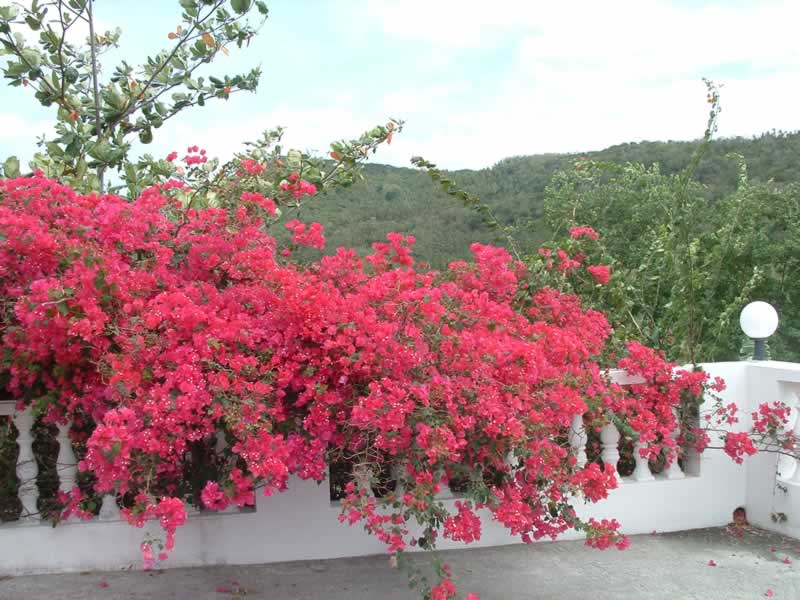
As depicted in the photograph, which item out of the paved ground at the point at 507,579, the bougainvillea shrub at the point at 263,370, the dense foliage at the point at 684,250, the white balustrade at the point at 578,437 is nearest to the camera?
the bougainvillea shrub at the point at 263,370

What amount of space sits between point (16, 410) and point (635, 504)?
332 cm

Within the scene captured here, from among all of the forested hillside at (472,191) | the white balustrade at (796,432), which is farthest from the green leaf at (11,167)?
the forested hillside at (472,191)

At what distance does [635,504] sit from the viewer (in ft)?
14.0

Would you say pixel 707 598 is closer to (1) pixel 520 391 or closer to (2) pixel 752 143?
(1) pixel 520 391

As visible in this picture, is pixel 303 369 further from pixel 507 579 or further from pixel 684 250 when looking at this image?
pixel 684 250

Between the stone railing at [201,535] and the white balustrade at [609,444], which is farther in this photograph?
the white balustrade at [609,444]

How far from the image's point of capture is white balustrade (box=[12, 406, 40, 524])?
3.69 m

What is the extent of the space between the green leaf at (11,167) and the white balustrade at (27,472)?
1940 mm

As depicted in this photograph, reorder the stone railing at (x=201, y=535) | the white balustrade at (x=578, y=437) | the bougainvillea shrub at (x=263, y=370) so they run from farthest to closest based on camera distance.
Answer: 1. the white balustrade at (x=578, y=437)
2. the stone railing at (x=201, y=535)
3. the bougainvillea shrub at (x=263, y=370)

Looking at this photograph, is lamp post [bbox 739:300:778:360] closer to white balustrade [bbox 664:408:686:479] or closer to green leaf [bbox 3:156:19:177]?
white balustrade [bbox 664:408:686:479]

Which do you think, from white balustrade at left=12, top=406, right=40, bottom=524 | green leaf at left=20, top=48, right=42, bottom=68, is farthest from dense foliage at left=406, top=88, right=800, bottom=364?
green leaf at left=20, top=48, right=42, bottom=68

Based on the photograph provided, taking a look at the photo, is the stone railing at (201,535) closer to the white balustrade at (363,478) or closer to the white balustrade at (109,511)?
the white balustrade at (109,511)

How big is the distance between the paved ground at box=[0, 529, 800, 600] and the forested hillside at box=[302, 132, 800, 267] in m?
6.71

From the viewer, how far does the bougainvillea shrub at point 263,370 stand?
111 inches
